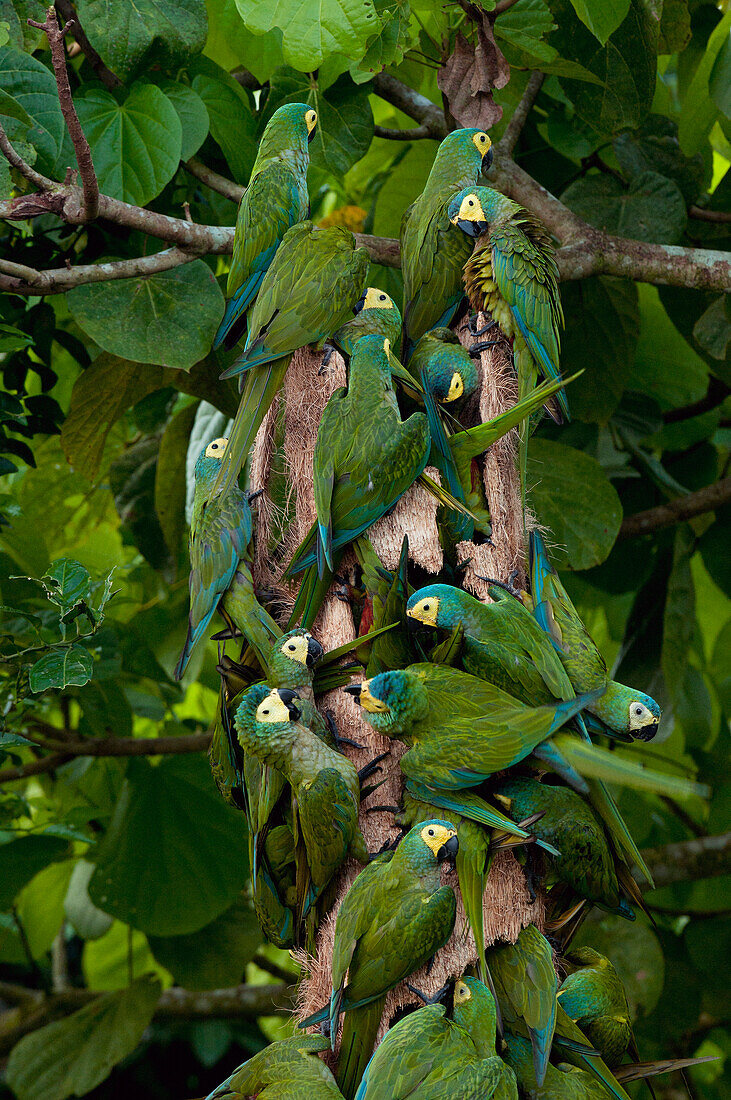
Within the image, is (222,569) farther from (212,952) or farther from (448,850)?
(212,952)

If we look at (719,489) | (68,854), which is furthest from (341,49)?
(68,854)

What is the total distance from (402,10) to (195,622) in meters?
1.28

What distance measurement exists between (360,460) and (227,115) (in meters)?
1.41

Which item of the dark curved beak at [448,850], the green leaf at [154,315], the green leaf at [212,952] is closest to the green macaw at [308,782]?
the dark curved beak at [448,850]

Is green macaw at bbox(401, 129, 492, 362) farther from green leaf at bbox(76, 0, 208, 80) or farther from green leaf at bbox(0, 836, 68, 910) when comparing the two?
green leaf at bbox(0, 836, 68, 910)

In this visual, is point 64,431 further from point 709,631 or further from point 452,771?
point 709,631

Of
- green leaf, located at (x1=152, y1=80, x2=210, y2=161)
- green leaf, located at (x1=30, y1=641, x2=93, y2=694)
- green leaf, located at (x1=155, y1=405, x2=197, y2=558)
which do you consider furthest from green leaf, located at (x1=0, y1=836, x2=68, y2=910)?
green leaf, located at (x1=152, y1=80, x2=210, y2=161)

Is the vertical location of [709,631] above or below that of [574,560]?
below

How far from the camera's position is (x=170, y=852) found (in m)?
2.87

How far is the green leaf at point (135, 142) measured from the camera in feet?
6.70

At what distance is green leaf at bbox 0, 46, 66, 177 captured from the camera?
6.54ft

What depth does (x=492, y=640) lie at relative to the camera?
51.1 inches

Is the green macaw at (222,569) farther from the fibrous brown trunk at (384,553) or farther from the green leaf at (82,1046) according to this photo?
the green leaf at (82,1046)

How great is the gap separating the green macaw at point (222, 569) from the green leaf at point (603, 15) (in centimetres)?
123
